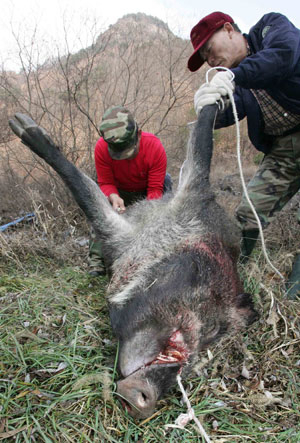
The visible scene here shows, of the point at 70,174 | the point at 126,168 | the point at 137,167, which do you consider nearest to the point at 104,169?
the point at 126,168

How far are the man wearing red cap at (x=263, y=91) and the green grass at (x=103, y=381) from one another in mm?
916

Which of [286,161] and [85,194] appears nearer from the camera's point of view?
[85,194]

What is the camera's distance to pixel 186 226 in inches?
108

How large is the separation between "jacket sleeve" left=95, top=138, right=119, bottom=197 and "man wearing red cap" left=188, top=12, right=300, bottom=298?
4.52ft

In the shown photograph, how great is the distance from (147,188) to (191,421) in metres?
2.83

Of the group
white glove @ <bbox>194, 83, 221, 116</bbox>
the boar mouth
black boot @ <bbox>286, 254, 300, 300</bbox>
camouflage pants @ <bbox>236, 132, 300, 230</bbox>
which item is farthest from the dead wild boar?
black boot @ <bbox>286, 254, 300, 300</bbox>

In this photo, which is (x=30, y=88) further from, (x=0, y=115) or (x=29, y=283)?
(x=29, y=283)

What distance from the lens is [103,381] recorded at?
6.51ft

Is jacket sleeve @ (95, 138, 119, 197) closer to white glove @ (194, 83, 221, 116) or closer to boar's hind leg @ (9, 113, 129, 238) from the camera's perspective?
boar's hind leg @ (9, 113, 129, 238)

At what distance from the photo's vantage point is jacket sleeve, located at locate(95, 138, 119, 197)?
3.96 meters

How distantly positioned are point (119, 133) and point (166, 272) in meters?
1.76

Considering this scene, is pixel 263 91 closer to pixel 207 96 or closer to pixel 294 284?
pixel 207 96

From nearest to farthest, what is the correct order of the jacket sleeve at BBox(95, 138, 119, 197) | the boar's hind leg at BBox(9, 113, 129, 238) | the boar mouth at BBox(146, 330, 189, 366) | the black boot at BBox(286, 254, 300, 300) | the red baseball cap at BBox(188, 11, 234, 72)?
the boar mouth at BBox(146, 330, 189, 366) < the boar's hind leg at BBox(9, 113, 129, 238) < the red baseball cap at BBox(188, 11, 234, 72) < the black boot at BBox(286, 254, 300, 300) < the jacket sleeve at BBox(95, 138, 119, 197)

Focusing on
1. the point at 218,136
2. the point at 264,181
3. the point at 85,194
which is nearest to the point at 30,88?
the point at 85,194
